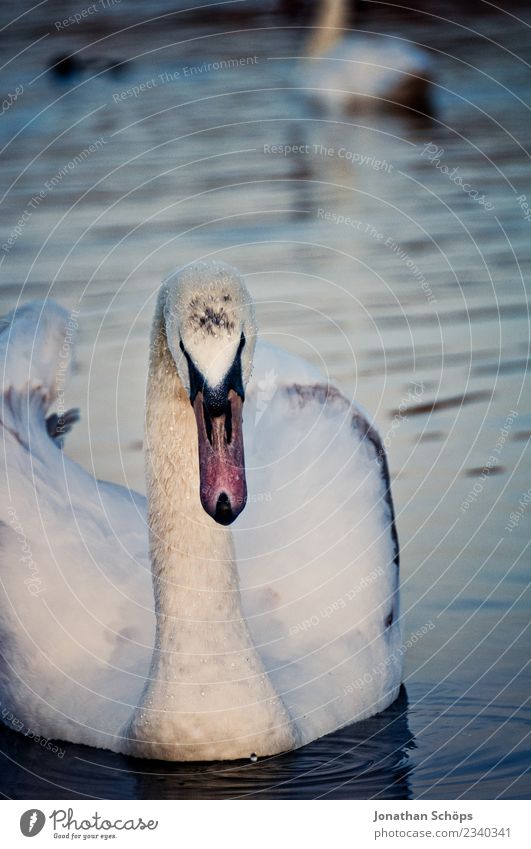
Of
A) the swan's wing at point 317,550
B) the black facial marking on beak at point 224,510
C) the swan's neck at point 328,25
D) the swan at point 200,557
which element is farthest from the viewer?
the swan's neck at point 328,25

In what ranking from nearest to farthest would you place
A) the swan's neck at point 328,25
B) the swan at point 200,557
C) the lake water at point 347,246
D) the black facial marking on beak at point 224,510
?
the black facial marking on beak at point 224,510 → the swan at point 200,557 → the lake water at point 347,246 → the swan's neck at point 328,25

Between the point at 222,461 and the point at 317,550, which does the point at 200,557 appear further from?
the point at 222,461

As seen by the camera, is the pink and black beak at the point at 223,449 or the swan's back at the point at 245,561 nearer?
the pink and black beak at the point at 223,449

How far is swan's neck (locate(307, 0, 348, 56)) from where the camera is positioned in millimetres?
3955

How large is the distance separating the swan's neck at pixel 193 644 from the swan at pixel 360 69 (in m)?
1.72

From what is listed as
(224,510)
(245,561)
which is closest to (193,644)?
(245,561)

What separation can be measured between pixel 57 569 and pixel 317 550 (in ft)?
1.36

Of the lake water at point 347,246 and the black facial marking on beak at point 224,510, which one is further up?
the lake water at point 347,246

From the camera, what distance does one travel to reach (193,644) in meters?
2.48

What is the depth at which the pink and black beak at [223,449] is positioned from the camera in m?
2.14

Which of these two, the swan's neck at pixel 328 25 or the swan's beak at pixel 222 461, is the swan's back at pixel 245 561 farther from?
the swan's neck at pixel 328 25

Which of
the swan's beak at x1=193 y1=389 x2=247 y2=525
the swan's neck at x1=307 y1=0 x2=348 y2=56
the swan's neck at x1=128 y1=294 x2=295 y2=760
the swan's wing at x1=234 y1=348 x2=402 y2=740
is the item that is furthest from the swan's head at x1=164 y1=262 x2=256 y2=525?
the swan's neck at x1=307 y1=0 x2=348 y2=56

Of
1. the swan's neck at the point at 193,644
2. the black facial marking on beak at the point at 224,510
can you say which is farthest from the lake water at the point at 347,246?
the black facial marking on beak at the point at 224,510
